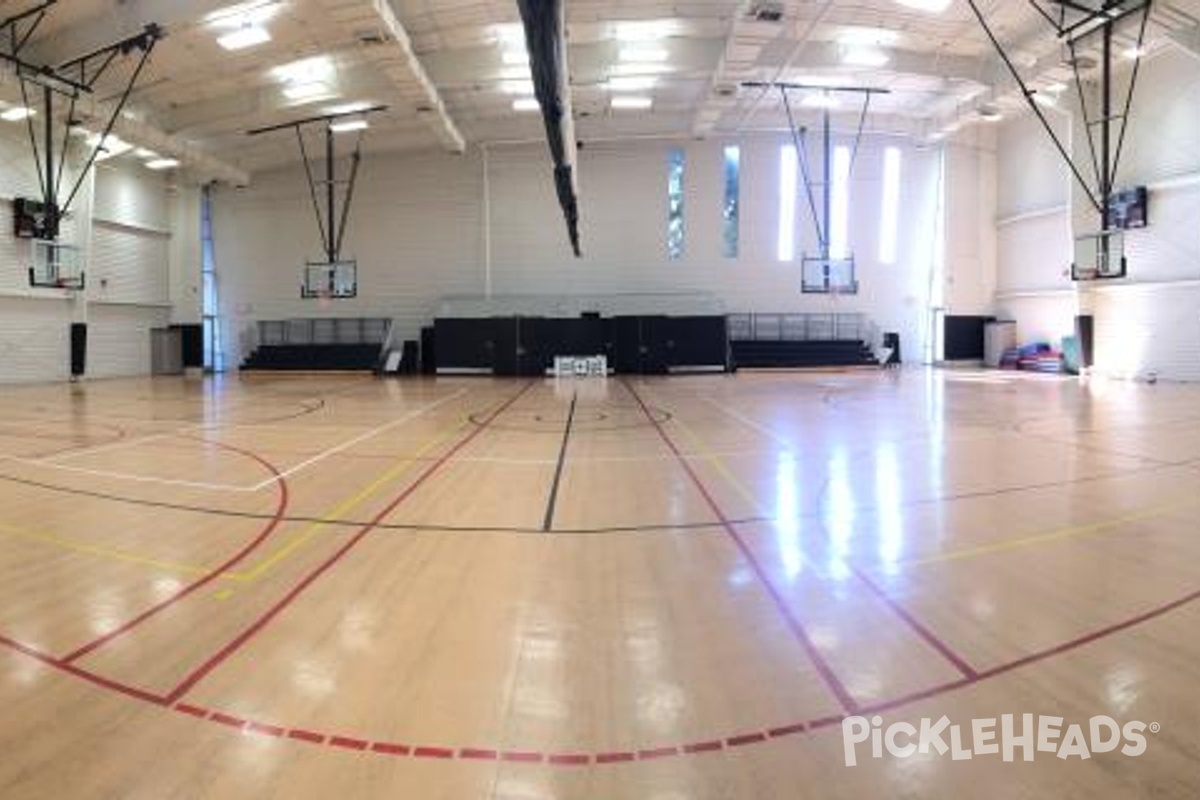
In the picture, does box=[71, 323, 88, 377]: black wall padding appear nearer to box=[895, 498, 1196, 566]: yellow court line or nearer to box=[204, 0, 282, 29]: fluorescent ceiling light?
box=[204, 0, 282, 29]: fluorescent ceiling light

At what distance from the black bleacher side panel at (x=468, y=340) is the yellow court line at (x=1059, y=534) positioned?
22708 millimetres

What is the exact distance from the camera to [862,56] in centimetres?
1939

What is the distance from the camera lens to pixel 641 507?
21.4ft

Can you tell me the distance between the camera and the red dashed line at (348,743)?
266 cm

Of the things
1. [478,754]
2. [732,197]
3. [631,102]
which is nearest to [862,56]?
[631,102]

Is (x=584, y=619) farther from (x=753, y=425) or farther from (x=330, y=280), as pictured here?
(x=330, y=280)

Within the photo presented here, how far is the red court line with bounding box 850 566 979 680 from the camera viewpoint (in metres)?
3.26

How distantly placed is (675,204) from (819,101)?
617 cm

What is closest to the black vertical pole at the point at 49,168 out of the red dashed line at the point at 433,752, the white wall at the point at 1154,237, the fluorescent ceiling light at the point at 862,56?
the fluorescent ceiling light at the point at 862,56

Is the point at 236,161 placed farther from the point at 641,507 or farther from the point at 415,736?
the point at 415,736

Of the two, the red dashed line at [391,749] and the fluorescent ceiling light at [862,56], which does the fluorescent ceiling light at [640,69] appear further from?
the red dashed line at [391,749]

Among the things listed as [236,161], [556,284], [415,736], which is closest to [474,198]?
[556,284]

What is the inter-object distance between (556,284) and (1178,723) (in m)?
26.0

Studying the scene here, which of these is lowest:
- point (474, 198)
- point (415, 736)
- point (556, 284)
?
point (415, 736)
